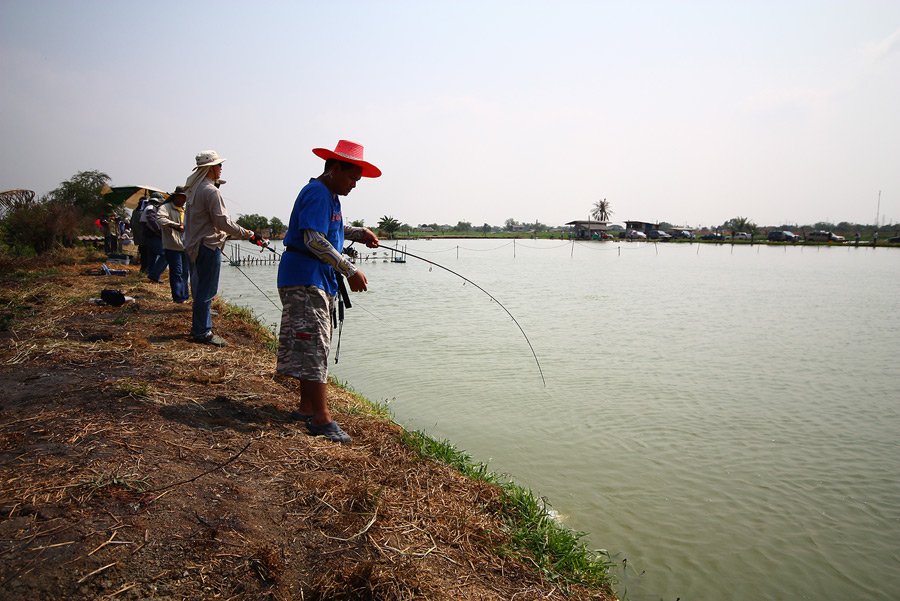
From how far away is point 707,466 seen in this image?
5.27m

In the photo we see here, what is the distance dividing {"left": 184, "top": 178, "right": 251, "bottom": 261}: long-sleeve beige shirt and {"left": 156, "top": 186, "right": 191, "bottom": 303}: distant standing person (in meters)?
1.91

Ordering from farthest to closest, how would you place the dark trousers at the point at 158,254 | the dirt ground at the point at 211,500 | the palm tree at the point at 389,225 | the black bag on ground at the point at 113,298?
the palm tree at the point at 389,225
the dark trousers at the point at 158,254
the black bag on ground at the point at 113,298
the dirt ground at the point at 211,500

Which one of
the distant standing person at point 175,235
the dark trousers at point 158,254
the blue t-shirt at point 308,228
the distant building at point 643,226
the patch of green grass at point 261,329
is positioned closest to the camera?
the blue t-shirt at point 308,228

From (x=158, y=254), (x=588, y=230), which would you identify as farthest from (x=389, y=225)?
(x=158, y=254)

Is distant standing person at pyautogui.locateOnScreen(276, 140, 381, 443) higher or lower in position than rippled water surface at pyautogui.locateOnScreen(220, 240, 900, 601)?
higher

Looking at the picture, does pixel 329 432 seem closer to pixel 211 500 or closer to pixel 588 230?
pixel 211 500

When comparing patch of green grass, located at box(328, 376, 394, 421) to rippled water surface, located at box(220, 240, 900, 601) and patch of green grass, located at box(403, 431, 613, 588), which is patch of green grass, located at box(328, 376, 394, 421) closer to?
rippled water surface, located at box(220, 240, 900, 601)

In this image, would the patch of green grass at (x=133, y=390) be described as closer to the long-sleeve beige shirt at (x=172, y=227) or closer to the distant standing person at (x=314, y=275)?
the distant standing person at (x=314, y=275)

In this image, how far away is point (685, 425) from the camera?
6.30 meters

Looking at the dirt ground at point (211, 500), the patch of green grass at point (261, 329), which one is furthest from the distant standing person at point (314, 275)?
the patch of green grass at point (261, 329)

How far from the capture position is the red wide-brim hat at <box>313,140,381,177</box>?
3611 millimetres

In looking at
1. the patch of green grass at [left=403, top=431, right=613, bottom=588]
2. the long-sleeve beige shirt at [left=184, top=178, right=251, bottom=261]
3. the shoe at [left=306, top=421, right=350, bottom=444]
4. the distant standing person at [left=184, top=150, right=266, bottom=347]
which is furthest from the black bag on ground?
the patch of green grass at [left=403, top=431, right=613, bottom=588]

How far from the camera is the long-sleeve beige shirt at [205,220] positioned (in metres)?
5.34

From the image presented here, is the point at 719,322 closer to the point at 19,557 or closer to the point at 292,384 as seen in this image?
the point at 292,384
